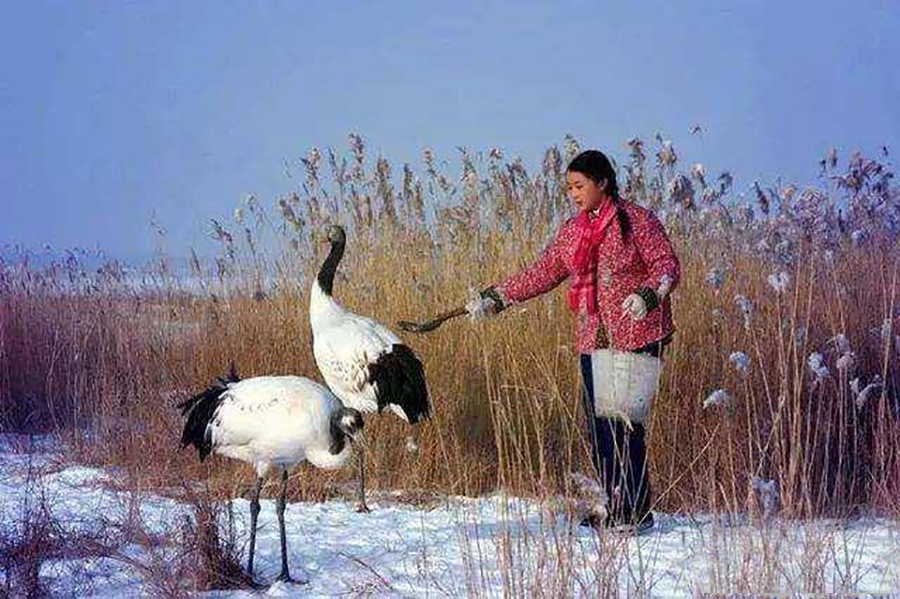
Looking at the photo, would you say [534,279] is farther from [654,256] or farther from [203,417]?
[203,417]

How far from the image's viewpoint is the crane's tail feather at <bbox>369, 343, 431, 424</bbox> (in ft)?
22.7

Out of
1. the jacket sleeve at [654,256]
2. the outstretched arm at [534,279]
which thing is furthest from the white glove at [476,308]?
the jacket sleeve at [654,256]

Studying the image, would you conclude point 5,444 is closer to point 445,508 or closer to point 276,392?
point 445,508

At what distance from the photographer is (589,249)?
5559mm

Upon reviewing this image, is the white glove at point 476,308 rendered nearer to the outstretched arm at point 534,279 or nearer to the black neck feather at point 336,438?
the outstretched arm at point 534,279

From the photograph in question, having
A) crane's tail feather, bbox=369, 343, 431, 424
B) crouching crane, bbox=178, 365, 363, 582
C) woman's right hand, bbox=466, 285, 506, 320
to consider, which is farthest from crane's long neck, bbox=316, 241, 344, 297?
crouching crane, bbox=178, 365, 363, 582

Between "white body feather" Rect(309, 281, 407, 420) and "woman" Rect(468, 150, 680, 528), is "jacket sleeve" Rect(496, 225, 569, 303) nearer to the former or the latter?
"woman" Rect(468, 150, 680, 528)

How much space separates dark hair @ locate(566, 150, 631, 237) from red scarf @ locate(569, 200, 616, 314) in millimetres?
56

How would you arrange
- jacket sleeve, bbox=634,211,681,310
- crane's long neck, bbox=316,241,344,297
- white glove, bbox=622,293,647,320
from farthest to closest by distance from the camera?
1. crane's long neck, bbox=316,241,344,297
2. jacket sleeve, bbox=634,211,681,310
3. white glove, bbox=622,293,647,320

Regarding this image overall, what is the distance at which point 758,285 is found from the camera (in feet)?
26.0

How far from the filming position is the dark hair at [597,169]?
5.47 metres

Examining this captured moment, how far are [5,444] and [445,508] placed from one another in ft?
13.8

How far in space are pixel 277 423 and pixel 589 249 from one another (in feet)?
5.21

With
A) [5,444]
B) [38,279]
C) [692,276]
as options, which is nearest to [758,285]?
[692,276]
